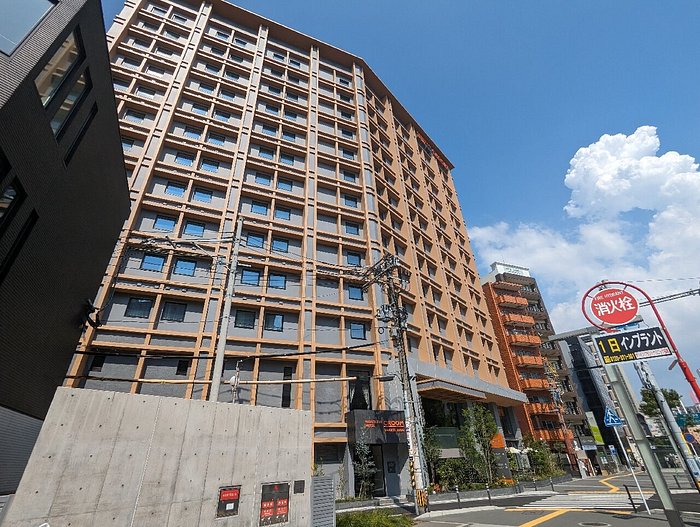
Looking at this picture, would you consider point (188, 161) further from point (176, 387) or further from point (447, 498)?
point (447, 498)

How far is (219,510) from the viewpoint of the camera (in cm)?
740

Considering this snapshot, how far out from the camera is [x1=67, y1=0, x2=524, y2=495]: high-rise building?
2144 centimetres

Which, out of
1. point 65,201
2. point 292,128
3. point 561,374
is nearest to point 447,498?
point 65,201

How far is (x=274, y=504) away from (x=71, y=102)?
13273 mm

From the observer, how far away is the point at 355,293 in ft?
92.9

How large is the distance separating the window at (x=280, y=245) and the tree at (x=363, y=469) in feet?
49.4

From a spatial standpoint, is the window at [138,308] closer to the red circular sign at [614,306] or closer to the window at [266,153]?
the window at [266,153]

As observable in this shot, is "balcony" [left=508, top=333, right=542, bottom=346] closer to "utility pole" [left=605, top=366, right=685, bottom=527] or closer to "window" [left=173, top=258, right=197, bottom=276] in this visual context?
"window" [left=173, top=258, right=197, bottom=276]

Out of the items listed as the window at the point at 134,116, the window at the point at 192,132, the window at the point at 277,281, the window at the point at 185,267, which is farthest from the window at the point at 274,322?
the window at the point at 134,116

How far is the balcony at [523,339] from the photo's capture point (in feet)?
166

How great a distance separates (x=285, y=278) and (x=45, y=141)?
18.2m

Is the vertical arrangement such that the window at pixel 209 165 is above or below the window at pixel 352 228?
above

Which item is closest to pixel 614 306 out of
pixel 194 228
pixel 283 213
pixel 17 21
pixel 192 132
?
pixel 17 21

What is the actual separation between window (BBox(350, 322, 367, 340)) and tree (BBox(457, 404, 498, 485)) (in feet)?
39.8
